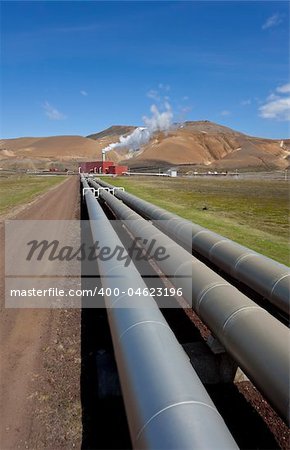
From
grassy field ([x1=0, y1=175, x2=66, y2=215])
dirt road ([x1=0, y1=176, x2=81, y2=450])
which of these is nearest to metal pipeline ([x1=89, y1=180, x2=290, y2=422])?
dirt road ([x1=0, y1=176, x2=81, y2=450])

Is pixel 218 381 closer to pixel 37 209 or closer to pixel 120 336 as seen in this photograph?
pixel 120 336

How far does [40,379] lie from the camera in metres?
6.23

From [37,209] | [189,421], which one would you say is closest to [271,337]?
[189,421]

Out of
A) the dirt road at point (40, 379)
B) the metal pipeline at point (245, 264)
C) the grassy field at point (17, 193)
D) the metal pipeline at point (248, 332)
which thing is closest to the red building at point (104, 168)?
the grassy field at point (17, 193)

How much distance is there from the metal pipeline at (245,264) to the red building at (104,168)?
101m

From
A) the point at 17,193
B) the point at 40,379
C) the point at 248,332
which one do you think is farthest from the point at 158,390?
the point at 17,193

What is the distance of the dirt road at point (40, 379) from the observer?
5086 mm

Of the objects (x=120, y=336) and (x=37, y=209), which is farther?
(x=37, y=209)

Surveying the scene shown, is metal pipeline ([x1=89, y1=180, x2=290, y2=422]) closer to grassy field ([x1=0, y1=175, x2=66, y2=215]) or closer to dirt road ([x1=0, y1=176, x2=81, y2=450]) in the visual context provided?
dirt road ([x1=0, y1=176, x2=81, y2=450])

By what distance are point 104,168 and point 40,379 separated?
11894cm

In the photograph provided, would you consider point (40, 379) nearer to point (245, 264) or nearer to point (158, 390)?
point (158, 390)

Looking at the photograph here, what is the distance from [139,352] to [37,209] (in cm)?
2435

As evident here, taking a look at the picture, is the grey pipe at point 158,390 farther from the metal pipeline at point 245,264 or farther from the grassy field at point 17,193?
the grassy field at point 17,193

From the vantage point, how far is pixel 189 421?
3461 mm
